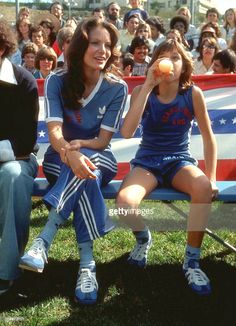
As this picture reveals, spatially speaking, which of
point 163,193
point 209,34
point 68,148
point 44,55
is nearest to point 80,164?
point 68,148

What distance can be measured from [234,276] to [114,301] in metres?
0.84

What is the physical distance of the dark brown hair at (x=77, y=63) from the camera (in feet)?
11.8

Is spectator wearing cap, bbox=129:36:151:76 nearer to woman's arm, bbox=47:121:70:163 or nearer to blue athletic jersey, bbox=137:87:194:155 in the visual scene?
blue athletic jersey, bbox=137:87:194:155

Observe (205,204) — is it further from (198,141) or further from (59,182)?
(198,141)

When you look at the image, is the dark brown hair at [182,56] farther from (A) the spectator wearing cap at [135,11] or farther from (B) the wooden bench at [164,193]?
(A) the spectator wearing cap at [135,11]

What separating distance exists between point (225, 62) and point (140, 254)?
2758 millimetres

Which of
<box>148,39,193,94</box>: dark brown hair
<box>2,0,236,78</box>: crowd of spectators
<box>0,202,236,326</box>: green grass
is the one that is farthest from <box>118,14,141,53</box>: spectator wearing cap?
<box>148,39,193,94</box>: dark brown hair

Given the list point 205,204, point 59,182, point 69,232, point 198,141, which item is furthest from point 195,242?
point 198,141

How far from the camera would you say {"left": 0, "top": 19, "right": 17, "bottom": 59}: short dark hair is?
351 centimetres

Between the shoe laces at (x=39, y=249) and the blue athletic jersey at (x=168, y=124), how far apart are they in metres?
0.96

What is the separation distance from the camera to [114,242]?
171 inches

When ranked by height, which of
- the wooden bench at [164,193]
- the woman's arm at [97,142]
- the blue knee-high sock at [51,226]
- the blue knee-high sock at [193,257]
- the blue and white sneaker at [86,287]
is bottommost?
the blue and white sneaker at [86,287]

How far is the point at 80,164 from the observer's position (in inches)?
127

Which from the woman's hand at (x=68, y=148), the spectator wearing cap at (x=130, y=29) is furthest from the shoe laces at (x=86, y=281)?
the spectator wearing cap at (x=130, y=29)
